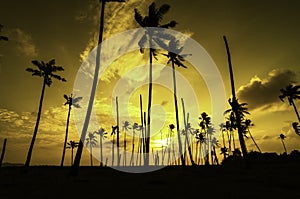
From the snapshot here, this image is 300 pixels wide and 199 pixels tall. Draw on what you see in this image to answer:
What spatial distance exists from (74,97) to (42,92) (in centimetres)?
1478

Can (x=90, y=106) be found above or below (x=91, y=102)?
below

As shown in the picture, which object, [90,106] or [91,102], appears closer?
[90,106]

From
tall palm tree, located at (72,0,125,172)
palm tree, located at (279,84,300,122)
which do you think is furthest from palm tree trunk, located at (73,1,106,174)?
palm tree, located at (279,84,300,122)

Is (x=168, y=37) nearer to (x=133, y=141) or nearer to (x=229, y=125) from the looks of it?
(x=229, y=125)

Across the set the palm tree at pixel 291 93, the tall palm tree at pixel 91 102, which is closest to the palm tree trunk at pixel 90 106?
the tall palm tree at pixel 91 102

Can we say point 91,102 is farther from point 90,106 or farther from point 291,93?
point 291,93

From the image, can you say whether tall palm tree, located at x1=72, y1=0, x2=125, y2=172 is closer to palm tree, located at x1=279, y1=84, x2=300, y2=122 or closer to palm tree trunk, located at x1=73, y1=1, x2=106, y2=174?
palm tree trunk, located at x1=73, y1=1, x2=106, y2=174

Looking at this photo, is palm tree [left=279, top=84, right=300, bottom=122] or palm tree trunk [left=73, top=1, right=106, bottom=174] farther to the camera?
palm tree [left=279, top=84, right=300, bottom=122]

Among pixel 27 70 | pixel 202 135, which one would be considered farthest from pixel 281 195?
pixel 202 135

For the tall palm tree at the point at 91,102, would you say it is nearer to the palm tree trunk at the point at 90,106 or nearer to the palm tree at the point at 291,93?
the palm tree trunk at the point at 90,106

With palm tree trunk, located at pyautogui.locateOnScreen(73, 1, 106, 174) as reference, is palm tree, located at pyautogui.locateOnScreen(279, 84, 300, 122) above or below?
above

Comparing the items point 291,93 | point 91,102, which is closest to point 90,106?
point 91,102

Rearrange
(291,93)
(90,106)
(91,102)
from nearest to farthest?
(90,106)
(91,102)
(291,93)

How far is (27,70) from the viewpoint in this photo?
97.6 feet
